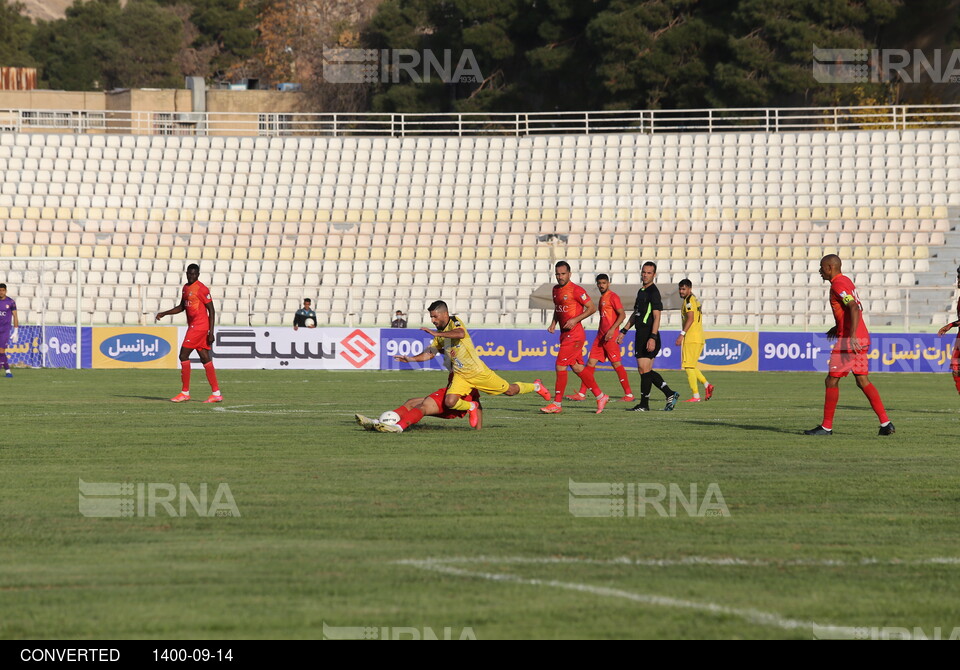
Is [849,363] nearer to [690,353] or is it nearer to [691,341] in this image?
[690,353]

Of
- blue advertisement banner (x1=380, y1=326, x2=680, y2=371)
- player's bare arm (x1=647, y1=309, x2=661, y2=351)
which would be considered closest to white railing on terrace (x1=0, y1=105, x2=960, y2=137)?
blue advertisement banner (x1=380, y1=326, x2=680, y2=371)

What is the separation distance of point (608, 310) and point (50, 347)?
741 inches

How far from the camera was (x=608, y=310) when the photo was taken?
19.9 meters

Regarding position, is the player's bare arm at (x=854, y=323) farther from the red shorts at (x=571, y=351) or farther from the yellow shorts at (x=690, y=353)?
the yellow shorts at (x=690, y=353)

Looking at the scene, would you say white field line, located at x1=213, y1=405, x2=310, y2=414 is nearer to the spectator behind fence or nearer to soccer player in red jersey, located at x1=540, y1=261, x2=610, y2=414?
soccer player in red jersey, located at x1=540, y1=261, x2=610, y2=414

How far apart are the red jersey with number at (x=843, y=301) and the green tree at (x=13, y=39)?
8696cm

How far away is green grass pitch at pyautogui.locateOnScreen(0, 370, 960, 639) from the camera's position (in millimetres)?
6137

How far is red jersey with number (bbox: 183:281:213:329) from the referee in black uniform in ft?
21.9

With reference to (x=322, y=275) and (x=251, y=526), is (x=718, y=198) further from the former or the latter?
(x=251, y=526)

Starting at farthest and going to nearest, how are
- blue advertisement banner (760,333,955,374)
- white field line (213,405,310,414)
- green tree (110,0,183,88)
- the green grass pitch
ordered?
green tree (110,0,183,88) → blue advertisement banner (760,333,955,374) → white field line (213,405,310,414) → the green grass pitch

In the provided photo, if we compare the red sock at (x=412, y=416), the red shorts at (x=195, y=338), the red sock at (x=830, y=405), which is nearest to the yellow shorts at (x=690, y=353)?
the red sock at (x=830, y=405)

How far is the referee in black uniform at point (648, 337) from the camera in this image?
18844mm

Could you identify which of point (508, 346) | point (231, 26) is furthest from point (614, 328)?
point (231, 26)

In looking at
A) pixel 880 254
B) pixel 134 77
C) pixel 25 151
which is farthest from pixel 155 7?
pixel 880 254
